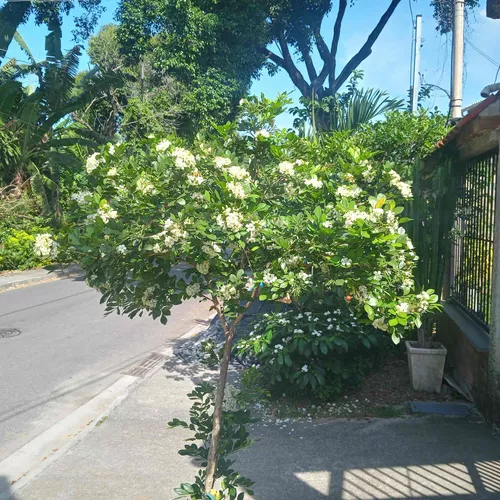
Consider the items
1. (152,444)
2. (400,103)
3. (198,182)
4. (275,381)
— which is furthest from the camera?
(400,103)

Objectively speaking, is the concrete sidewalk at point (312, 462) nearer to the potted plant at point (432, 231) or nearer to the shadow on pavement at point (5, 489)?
the shadow on pavement at point (5, 489)

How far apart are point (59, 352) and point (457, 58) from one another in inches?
292

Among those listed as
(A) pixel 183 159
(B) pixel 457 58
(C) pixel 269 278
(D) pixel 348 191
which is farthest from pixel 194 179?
(B) pixel 457 58

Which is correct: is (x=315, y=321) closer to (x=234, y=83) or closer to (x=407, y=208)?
(x=407, y=208)

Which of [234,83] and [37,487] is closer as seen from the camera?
[37,487]

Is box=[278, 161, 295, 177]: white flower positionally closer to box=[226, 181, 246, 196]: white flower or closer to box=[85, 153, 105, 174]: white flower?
box=[226, 181, 246, 196]: white flower

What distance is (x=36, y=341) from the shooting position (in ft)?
27.5

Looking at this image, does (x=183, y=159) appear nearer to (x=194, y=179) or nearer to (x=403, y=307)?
(x=194, y=179)

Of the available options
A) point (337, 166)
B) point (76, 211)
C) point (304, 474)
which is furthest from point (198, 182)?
point (304, 474)

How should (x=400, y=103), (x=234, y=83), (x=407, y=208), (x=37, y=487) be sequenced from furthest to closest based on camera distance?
(x=234, y=83), (x=400, y=103), (x=407, y=208), (x=37, y=487)

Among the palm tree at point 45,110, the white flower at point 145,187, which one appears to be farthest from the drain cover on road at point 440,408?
the palm tree at point 45,110

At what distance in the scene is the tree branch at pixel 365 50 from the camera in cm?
2012

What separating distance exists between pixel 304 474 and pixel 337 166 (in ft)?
7.60

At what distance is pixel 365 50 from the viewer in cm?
2041
